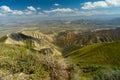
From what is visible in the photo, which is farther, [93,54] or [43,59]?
[93,54]

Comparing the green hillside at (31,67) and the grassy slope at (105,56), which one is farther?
the grassy slope at (105,56)

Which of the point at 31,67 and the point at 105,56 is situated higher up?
the point at 31,67

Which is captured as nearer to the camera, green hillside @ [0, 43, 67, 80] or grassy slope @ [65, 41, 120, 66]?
green hillside @ [0, 43, 67, 80]

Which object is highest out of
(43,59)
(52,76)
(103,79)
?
(43,59)

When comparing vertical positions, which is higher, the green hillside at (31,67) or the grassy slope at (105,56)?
the green hillside at (31,67)

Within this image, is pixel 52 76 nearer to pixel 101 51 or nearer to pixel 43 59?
pixel 43 59

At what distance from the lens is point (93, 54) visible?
95438 mm

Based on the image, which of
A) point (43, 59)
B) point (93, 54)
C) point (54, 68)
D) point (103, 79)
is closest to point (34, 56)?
point (43, 59)

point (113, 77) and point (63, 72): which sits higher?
point (63, 72)

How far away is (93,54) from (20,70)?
3142 inches

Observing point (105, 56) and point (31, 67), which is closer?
point (31, 67)

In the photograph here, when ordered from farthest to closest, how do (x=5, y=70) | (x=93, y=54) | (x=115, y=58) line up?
(x=93, y=54), (x=115, y=58), (x=5, y=70)

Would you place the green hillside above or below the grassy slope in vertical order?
above

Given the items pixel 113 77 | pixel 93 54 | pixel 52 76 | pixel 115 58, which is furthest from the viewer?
pixel 93 54
